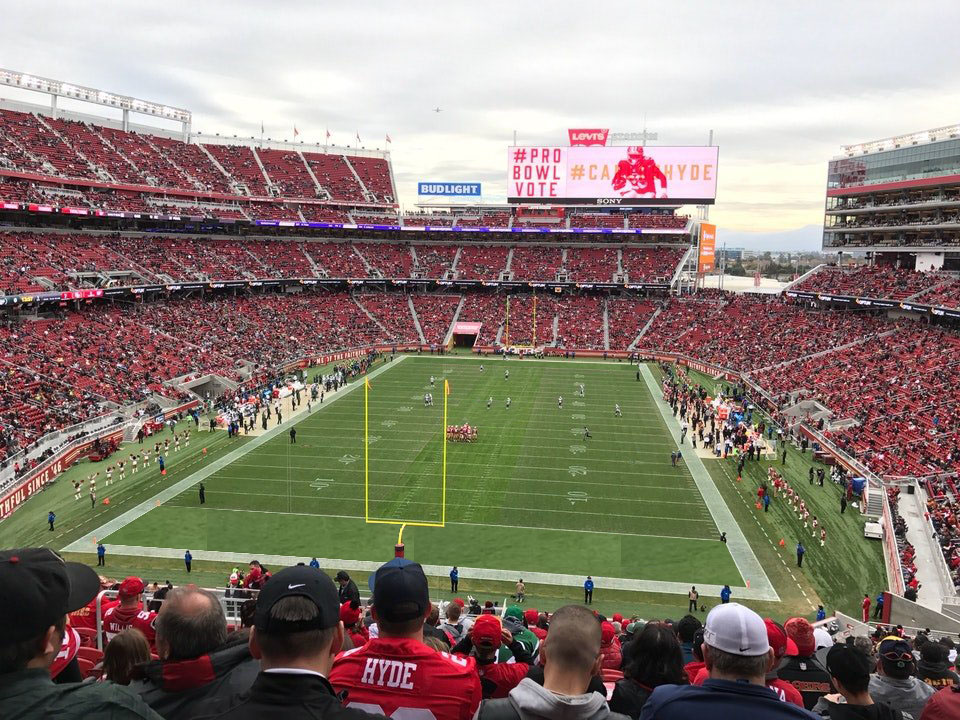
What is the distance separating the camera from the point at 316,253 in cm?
6538

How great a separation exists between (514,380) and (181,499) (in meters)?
23.6

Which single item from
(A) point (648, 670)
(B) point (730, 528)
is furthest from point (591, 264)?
(A) point (648, 670)

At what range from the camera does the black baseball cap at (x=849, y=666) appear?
3.64 m

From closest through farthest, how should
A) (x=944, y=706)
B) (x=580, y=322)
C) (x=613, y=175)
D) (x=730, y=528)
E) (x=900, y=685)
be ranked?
1. (x=944, y=706)
2. (x=900, y=685)
3. (x=730, y=528)
4. (x=580, y=322)
5. (x=613, y=175)

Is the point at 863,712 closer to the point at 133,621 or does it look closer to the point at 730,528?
the point at 133,621

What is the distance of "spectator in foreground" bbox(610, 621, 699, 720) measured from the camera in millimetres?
4148

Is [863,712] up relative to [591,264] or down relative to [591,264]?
down

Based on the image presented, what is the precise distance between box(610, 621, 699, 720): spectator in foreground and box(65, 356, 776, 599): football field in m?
13.6

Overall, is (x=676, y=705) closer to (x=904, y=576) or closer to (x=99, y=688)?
(x=99, y=688)

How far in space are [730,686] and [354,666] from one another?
5.12ft

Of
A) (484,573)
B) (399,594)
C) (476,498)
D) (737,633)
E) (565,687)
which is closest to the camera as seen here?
(737,633)

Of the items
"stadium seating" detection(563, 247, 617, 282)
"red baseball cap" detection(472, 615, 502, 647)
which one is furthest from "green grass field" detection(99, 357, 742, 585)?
"stadium seating" detection(563, 247, 617, 282)

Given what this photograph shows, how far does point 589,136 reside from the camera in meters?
65.8

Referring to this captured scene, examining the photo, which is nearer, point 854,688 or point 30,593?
point 30,593
